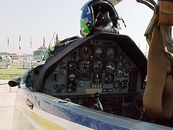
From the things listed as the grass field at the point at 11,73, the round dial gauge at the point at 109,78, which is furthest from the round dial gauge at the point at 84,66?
the grass field at the point at 11,73

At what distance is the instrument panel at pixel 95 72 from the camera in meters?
4.53

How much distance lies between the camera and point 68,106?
2439 mm

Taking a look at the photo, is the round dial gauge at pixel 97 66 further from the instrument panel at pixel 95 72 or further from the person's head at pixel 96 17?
the person's head at pixel 96 17

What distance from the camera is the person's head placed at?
446 cm

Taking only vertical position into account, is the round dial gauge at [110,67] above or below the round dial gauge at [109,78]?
above

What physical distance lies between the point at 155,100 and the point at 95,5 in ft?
8.48

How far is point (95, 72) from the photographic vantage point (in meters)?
4.75

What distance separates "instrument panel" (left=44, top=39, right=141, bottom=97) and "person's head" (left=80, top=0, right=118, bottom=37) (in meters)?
0.19

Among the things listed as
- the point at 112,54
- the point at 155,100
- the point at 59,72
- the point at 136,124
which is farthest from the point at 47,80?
the point at 136,124

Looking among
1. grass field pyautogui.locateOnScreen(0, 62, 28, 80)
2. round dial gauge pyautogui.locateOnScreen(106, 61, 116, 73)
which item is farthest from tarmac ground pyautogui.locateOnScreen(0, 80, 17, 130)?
grass field pyautogui.locateOnScreen(0, 62, 28, 80)

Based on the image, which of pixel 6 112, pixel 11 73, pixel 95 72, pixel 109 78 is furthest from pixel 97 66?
pixel 11 73

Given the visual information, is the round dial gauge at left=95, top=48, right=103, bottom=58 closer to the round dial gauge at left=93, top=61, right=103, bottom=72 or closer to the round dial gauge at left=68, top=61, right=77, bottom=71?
the round dial gauge at left=93, top=61, right=103, bottom=72

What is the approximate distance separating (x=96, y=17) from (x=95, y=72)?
26.9 inches

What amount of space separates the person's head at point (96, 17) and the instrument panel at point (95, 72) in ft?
0.63
